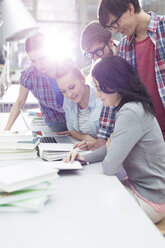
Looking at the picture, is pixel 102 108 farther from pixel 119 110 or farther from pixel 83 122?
pixel 119 110

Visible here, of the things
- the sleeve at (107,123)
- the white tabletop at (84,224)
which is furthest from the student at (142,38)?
the white tabletop at (84,224)

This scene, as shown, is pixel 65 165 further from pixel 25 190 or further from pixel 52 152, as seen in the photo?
pixel 25 190

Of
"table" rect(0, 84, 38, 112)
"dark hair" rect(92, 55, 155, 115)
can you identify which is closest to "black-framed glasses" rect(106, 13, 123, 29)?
"dark hair" rect(92, 55, 155, 115)

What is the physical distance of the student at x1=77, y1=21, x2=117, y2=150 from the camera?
5.32 ft

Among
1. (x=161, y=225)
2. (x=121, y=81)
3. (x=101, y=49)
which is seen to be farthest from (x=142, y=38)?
(x=161, y=225)

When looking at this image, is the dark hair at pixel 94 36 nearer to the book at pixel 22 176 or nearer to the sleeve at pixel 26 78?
the sleeve at pixel 26 78

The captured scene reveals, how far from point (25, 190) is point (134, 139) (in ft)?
1.64

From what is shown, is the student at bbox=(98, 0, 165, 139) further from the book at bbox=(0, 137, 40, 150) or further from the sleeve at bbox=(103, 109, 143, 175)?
the book at bbox=(0, 137, 40, 150)

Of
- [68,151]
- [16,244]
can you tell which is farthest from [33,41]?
[16,244]

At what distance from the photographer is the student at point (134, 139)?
1.16 metres

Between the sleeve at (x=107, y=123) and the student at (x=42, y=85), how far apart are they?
0.46 metres

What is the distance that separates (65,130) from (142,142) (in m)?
1.02

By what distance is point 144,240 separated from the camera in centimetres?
68

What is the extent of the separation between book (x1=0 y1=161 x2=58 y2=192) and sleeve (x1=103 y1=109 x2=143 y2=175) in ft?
1.00
